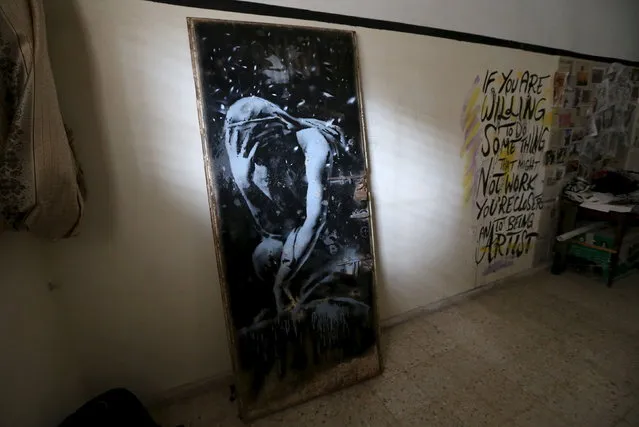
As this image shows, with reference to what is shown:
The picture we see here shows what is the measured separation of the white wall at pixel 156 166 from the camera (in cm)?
112

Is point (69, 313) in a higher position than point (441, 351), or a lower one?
higher

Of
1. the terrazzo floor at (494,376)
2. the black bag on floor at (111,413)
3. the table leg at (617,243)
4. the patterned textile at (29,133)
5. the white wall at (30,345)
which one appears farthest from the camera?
the table leg at (617,243)

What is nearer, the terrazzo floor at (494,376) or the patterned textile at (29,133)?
the patterned textile at (29,133)

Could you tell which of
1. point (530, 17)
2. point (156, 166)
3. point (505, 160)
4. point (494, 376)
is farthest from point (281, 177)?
point (530, 17)

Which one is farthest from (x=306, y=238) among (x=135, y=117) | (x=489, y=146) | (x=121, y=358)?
(x=489, y=146)

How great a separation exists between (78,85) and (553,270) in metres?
3.42

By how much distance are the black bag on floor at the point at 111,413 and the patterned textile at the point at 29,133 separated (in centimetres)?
70

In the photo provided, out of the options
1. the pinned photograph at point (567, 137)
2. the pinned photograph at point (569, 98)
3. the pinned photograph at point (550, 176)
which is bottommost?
the pinned photograph at point (550, 176)

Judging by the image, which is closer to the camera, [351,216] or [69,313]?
[69,313]

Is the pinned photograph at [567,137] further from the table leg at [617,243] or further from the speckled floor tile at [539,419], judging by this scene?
the speckled floor tile at [539,419]

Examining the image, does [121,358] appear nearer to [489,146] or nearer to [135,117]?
[135,117]

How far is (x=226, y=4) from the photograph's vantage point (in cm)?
122

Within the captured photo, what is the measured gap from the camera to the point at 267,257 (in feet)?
4.60

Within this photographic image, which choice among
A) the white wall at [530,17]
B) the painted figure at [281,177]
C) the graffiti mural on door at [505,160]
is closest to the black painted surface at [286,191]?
the painted figure at [281,177]
